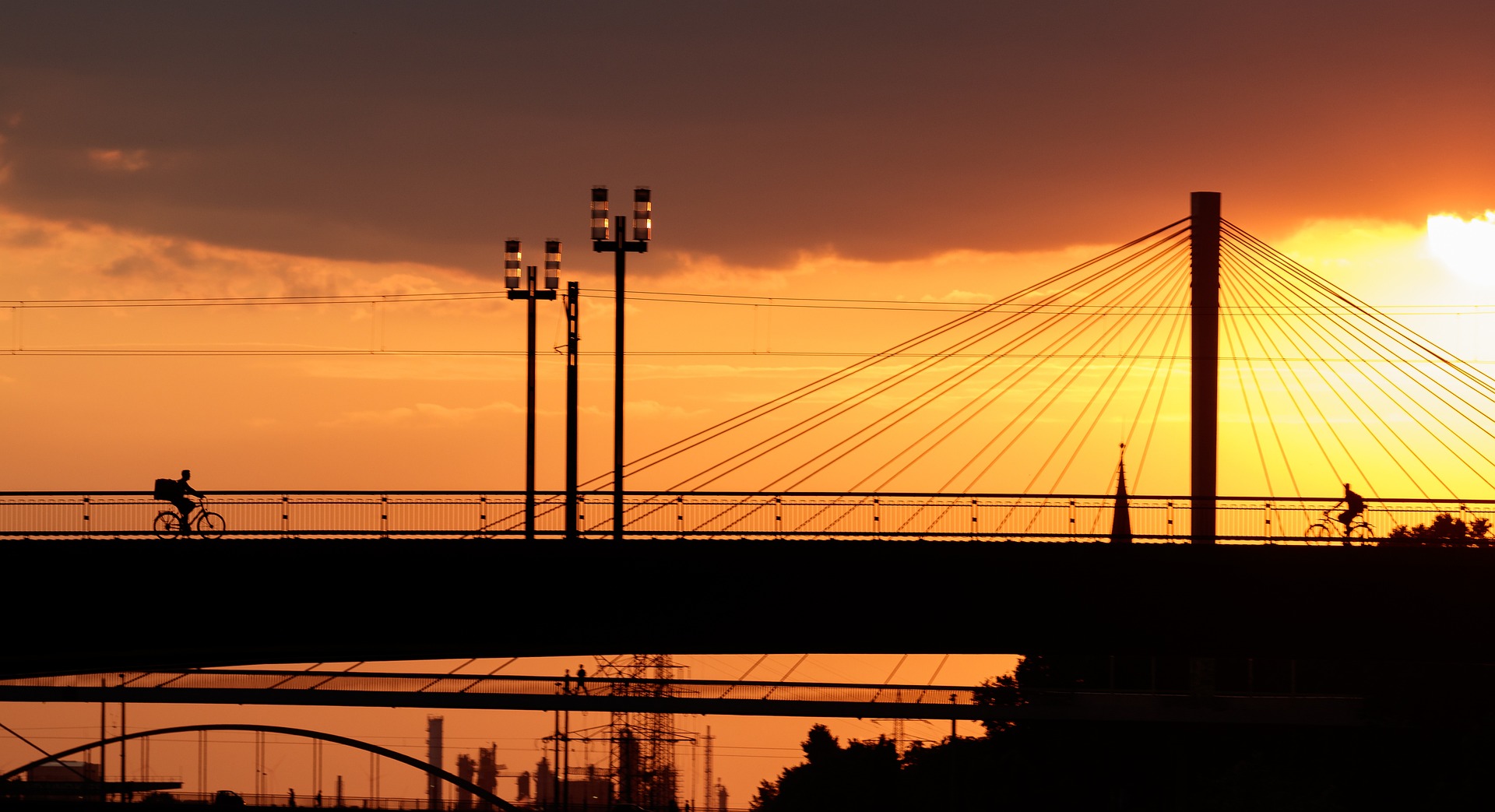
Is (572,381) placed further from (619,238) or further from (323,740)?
(323,740)

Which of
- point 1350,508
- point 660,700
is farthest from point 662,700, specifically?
point 1350,508

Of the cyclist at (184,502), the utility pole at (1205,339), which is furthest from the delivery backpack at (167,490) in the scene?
the utility pole at (1205,339)

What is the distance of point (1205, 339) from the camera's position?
43.7 metres

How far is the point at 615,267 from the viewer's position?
37562mm

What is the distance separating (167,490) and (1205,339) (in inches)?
958

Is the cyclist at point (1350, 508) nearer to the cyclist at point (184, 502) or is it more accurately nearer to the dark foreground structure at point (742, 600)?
the dark foreground structure at point (742, 600)

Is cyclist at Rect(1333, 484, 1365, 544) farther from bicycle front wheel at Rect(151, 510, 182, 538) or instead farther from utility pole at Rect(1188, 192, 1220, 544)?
bicycle front wheel at Rect(151, 510, 182, 538)

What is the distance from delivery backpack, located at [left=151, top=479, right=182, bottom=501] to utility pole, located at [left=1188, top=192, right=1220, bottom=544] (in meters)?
22.3

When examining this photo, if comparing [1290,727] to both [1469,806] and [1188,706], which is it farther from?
[1469,806]

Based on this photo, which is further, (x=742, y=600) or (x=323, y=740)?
(x=323, y=740)

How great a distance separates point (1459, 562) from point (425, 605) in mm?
20375

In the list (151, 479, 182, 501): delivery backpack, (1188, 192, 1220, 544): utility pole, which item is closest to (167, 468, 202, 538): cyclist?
(151, 479, 182, 501): delivery backpack

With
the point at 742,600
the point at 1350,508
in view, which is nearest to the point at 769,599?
the point at 742,600

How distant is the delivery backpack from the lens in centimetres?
3681
